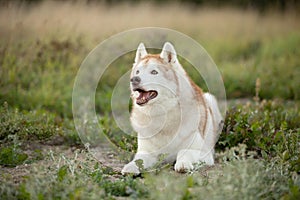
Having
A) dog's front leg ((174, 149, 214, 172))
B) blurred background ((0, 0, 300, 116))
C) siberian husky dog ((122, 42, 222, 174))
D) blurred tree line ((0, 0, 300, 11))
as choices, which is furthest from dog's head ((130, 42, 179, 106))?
blurred tree line ((0, 0, 300, 11))

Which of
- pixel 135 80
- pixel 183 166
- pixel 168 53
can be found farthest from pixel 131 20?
pixel 183 166

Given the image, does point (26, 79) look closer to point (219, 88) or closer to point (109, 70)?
point (109, 70)

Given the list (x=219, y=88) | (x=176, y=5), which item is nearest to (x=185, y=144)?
(x=219, y=88)

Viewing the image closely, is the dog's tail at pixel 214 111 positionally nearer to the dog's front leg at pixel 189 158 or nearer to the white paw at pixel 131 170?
the dog's front leg at pixel 189 158

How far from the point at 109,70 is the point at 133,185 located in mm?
4730

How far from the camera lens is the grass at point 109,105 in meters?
3.38

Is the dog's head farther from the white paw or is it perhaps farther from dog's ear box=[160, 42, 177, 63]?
the white paw

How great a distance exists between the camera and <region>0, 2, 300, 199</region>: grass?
338 cm

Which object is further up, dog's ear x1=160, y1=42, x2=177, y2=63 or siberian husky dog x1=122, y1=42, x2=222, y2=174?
dog's ear x1=160, y1=42, x2=177, y2=63

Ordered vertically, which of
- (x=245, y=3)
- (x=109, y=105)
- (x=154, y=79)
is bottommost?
(x=109, y=105)

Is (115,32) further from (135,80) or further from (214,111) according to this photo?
(135,80)

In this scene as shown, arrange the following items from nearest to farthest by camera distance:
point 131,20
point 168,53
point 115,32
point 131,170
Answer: point 131,170
point 168,53
point 115,32
point 131,20

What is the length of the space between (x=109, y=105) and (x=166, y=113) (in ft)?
9.41

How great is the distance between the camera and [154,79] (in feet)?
14.0
